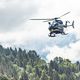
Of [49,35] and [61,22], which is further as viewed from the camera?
[61,22]

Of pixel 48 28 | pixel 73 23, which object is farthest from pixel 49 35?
pixel 73 23

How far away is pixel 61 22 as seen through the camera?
115m

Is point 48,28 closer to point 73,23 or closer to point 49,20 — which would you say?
point 49,20

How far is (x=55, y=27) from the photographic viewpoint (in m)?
111

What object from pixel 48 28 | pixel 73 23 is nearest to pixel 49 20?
pixel 48 28

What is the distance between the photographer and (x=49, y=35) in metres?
105

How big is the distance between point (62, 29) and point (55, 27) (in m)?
1.97

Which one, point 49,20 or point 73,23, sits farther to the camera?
point 73,23

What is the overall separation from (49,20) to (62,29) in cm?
463

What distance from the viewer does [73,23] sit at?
115938mm

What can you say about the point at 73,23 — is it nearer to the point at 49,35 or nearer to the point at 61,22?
the point at 61,22

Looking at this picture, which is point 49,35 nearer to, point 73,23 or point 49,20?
point 49,20

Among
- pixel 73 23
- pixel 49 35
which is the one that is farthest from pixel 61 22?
pixel 49 35

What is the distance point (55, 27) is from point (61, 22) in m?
4.22
